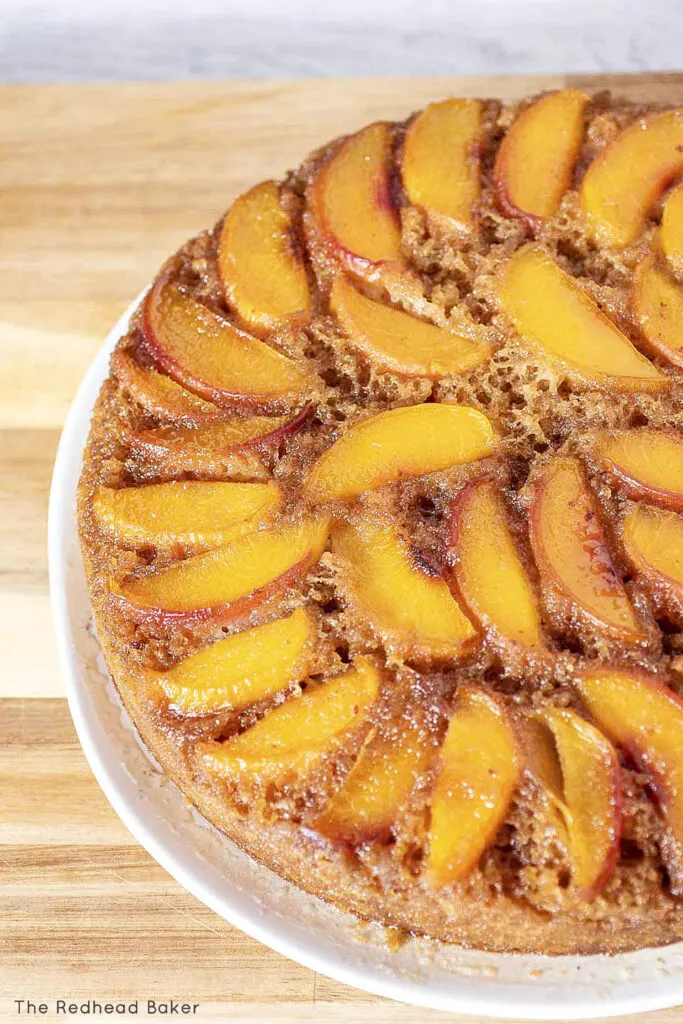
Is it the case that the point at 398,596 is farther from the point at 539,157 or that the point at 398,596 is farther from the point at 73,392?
the point at 73,392

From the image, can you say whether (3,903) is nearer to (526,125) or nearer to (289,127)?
(526,125)

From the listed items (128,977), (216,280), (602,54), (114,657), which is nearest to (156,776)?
(114,657)

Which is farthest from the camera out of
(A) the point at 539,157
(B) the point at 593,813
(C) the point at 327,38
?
(C) the point at 327,38

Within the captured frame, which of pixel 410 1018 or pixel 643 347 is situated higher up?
pixel 643 347

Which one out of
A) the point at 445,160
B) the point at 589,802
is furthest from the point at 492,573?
the point at 445,160

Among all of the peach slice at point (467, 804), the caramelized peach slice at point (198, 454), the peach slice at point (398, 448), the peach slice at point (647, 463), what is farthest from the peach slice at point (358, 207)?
the peach slice at point (467, 804)

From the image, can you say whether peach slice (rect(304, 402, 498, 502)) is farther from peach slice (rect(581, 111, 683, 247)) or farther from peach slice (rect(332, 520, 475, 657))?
peach slice (rect(581, 111, 683, 247))
